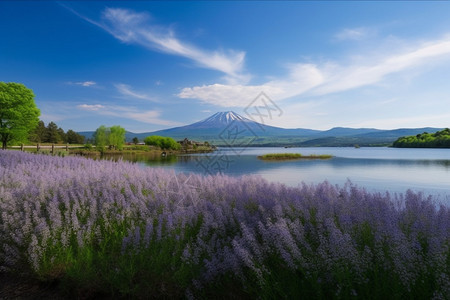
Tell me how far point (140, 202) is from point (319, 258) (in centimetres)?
303

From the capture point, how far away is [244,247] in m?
2.86

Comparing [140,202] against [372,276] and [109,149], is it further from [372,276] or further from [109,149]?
[109,149]

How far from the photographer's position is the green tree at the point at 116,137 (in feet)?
200

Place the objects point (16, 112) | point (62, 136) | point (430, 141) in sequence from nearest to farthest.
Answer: point (16, 112) < point (430, 141) < point (62, 136)

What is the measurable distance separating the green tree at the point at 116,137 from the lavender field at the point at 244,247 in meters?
59.8

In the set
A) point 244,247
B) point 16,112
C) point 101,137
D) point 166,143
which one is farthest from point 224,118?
point 166,143

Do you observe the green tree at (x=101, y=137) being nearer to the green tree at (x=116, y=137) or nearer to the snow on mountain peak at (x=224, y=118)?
the green tree at (x=116, y=137)

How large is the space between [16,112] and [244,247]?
105 feet

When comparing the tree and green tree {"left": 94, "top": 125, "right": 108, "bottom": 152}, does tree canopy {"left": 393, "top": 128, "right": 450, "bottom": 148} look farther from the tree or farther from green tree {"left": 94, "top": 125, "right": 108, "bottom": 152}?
the tree

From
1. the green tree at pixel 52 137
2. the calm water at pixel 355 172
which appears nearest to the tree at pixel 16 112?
the calm water at pixel 355 172

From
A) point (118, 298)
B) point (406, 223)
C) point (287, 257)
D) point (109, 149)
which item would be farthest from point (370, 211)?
point (109, 149)

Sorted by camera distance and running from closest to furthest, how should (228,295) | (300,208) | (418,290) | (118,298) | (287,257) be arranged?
(418,290) < (287,257) < (228,295) < (118,298) < (300,208)

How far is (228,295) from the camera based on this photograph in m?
2.70

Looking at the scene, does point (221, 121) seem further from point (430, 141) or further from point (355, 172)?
point (430, 141)
